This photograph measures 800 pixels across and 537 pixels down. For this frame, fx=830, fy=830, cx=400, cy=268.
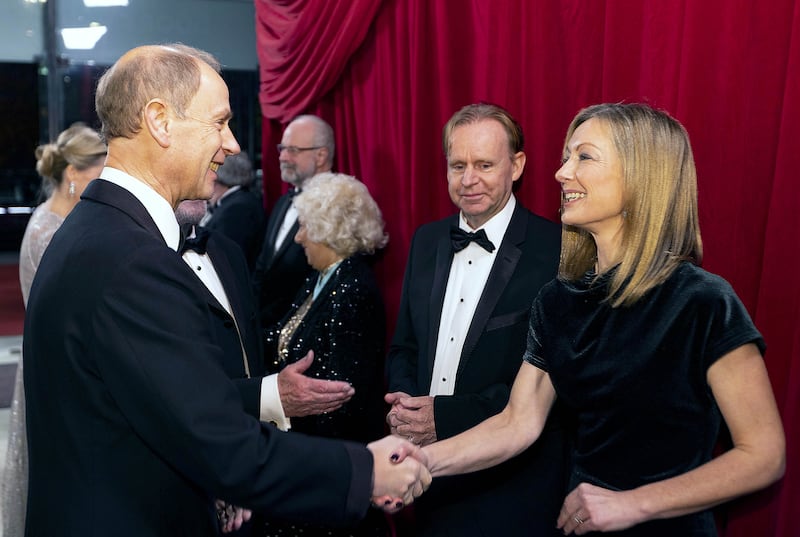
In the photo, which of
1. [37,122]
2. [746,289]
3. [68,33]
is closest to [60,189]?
[746,289]

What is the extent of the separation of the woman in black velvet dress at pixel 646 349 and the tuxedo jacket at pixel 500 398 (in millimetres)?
371

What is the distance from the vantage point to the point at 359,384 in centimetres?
307

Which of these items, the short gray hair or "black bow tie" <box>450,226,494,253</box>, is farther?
the short gray hair

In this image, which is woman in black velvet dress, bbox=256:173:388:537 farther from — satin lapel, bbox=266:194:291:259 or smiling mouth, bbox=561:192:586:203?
smiling mouth, bbox=561:192:586:203

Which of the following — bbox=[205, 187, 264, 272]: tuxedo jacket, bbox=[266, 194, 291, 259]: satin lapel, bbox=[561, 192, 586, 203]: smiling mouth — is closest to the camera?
bbox=[561, 192, 586, 203]: smiling mouth

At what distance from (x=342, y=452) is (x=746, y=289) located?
1.08 m

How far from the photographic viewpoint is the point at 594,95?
8.03 feet

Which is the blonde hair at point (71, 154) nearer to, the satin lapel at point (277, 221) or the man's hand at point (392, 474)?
the satin lapel at point (277, 221)

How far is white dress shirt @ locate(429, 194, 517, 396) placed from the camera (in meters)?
2.45

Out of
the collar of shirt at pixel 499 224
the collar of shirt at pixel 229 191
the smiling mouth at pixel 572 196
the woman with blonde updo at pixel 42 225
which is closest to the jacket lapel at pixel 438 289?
the collar of shirt at pixel 499 224

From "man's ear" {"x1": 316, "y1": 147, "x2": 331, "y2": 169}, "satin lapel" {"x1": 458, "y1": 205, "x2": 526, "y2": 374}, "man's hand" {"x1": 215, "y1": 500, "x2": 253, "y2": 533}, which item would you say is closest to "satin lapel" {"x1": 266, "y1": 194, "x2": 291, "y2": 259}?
"man's ear" {"x1": 316, "y1": 147, "x2": 331, "y2": 169}

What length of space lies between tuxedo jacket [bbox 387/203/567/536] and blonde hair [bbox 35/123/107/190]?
5.37 feet

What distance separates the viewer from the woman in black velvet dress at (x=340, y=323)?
3070 millimetres

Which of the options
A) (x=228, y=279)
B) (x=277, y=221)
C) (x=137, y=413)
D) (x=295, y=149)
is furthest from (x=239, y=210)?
(x=137, y=413)
